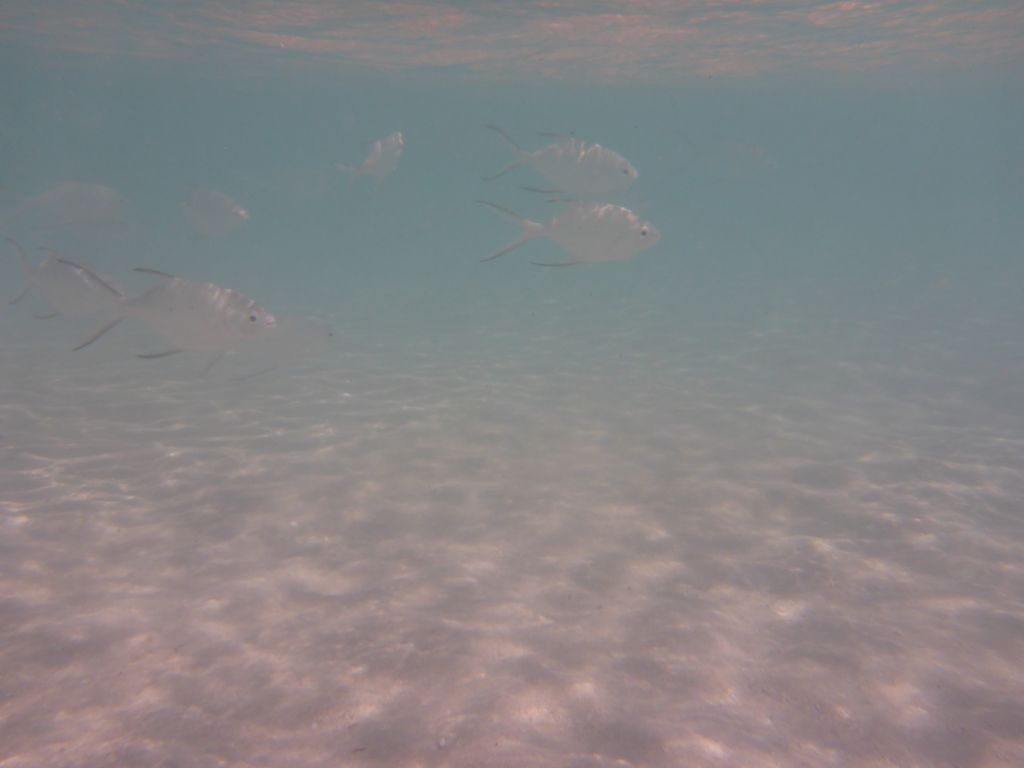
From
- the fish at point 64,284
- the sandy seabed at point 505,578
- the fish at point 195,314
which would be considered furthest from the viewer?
the fish at point 64,284

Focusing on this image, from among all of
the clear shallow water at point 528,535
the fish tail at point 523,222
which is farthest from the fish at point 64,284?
the fish tail at point 523,222

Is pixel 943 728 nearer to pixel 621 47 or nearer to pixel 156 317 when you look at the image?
pixel 156 317

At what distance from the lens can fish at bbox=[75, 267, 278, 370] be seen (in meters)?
5.02

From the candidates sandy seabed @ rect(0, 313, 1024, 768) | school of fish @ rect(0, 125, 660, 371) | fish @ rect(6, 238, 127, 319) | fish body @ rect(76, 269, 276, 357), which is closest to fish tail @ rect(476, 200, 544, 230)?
school of fish @ rect(0, 125, 660, 371)

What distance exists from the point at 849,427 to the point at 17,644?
1082 cm

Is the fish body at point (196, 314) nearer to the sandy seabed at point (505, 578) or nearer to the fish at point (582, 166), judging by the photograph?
the sandy seabed at point (505, 578)

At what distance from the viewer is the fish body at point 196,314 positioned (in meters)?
5.02

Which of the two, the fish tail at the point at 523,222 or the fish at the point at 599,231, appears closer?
the fish at the point at 599,231

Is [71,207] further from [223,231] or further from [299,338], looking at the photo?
[299,338]

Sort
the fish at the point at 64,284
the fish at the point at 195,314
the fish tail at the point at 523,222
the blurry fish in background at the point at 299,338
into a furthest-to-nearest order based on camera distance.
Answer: the blurry fish in background at the point at 299,338 → the fish at the point at 64,284 → the fish tail at the point at 523,222 → the fish at the point at 195,314

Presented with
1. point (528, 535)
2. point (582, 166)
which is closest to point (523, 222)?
point (582, 166)

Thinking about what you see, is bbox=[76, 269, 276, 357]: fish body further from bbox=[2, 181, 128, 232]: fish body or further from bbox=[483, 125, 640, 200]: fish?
bbox=[2, 181, 128, 232]: fish body

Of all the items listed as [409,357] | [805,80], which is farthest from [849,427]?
[805,80]

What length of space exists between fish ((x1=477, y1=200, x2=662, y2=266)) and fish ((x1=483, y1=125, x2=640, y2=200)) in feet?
4.68
